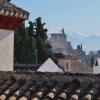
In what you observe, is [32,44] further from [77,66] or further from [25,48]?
[77,66]

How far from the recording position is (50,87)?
748cm

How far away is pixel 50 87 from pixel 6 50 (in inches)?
162

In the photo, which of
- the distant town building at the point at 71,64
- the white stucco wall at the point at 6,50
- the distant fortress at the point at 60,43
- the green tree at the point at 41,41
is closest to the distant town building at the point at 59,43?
the distant fortress at the point at 60,43

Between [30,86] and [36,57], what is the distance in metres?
45.4

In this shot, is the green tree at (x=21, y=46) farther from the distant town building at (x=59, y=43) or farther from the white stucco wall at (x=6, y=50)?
the distant town building at (x=59, y=43)

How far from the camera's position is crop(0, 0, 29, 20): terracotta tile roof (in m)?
10.2

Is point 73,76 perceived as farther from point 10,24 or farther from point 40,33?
point 40,33

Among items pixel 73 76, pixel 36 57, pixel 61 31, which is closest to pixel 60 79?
pixel 73 76

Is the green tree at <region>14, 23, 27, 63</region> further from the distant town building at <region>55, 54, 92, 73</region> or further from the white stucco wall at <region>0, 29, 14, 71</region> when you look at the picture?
the white stucco wall at <region>0, 29, 14, 71</region>

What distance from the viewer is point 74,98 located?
272 inches

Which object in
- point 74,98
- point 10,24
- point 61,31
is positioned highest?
point 61,31

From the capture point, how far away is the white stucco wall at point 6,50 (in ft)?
36.6

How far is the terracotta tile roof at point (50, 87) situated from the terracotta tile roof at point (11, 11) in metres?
2.44

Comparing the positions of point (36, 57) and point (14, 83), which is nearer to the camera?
point (14, 83)
